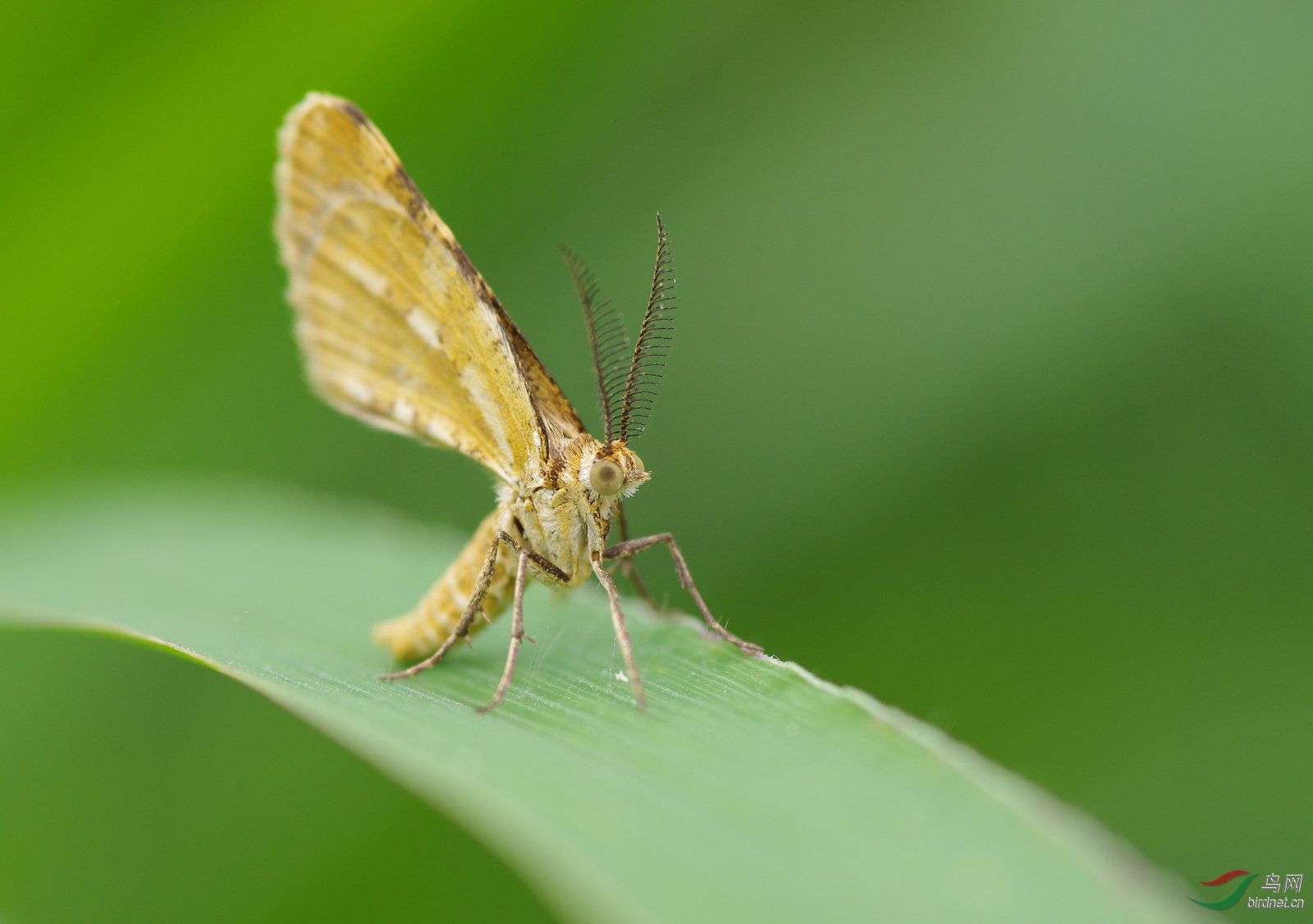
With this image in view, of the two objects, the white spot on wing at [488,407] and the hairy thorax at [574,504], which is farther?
the white spot on wing at [488,407]

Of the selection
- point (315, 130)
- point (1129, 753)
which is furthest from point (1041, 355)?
point (315, 130)

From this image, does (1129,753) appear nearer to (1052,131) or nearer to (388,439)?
(1052,131)

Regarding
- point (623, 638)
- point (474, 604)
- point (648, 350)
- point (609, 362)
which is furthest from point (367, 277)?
point (623, 638)

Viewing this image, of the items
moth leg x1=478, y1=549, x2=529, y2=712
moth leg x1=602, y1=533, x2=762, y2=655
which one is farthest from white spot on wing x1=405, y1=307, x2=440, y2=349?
moth leg x1=602, y1=533, x2=762, y2=655

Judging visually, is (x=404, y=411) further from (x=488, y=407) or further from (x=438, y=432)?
(x=488, y=407)

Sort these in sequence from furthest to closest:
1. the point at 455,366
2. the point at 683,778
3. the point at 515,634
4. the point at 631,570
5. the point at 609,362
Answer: the point at 631,570
the point at 455,366
the point at 609,362
the point at 515,634
the point at 683,778

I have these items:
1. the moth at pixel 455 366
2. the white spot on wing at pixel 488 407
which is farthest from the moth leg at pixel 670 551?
the white spot on wing at pixel 488 407

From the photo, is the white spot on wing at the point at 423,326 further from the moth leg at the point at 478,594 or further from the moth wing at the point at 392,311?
the moth leg at the point at 478,594
